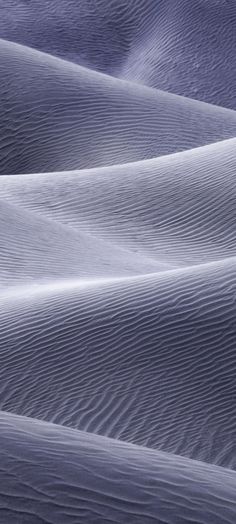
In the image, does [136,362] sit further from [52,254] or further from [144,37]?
[144,37]

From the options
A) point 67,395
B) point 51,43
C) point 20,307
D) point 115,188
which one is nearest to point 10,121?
point 115,188

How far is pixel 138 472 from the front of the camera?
906mm

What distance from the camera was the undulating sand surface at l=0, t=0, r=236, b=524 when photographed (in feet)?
2.89

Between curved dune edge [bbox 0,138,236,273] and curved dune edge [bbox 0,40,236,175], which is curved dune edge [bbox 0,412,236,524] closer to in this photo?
curved dune edge [bbox 0,138,236,273]

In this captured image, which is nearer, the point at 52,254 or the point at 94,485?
the point at 94,485

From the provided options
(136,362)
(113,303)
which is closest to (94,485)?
(136,362)

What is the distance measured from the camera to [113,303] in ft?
5.59

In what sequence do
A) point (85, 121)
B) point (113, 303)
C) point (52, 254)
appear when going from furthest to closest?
1. point (85, 121)
2. point (52, 254)
3. point (113, 303)

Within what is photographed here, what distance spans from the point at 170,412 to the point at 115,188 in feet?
4.34

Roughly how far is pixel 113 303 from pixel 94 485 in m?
0.85

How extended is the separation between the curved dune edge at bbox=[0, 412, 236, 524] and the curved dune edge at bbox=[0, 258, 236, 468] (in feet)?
1.55

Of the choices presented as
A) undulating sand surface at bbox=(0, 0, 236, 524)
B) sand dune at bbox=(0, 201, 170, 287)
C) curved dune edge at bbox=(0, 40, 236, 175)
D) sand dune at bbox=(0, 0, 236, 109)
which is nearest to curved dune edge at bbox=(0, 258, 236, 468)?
undulating sand surface at bbox=(0, 0, 236, 524)

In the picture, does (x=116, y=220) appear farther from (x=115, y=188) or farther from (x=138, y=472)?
(x=138, y=472)

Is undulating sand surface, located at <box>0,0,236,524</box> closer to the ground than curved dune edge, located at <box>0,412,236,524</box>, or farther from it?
farther from it
